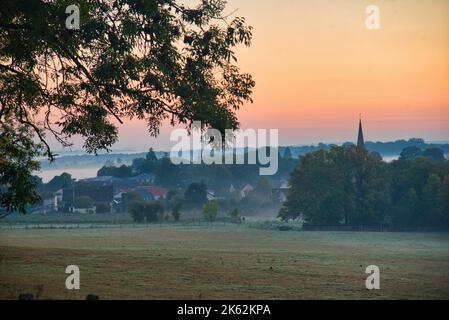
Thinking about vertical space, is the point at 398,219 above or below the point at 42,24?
below

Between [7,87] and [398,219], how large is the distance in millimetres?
85282

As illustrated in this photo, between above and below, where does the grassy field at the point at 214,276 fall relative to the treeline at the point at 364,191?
below

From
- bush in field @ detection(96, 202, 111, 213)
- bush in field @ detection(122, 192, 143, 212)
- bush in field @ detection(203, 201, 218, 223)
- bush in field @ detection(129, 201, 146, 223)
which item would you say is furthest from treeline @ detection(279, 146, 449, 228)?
bush in field @ detection(122, 192, 143, 212)

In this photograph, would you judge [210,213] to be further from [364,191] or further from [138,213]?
[364,191]

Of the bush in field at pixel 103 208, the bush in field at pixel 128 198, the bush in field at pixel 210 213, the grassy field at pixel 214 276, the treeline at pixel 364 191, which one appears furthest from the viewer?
the bush in field at pixel 128 198

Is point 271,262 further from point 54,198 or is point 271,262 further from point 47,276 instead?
point 54,198

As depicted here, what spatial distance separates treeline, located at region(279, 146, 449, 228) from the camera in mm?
104750

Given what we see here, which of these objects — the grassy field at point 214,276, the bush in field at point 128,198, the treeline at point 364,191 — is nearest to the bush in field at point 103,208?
the bush in field at point 128,198

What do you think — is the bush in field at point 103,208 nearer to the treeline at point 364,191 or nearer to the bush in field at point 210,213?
the bush in field at point 210,213

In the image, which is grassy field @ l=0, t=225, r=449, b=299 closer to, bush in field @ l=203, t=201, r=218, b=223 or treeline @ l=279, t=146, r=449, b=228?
treeline @ l=279, t=146, r=449, b=228

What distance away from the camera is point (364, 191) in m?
108

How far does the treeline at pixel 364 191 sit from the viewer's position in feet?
344

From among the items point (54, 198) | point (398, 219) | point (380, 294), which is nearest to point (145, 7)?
point (380, 294)
